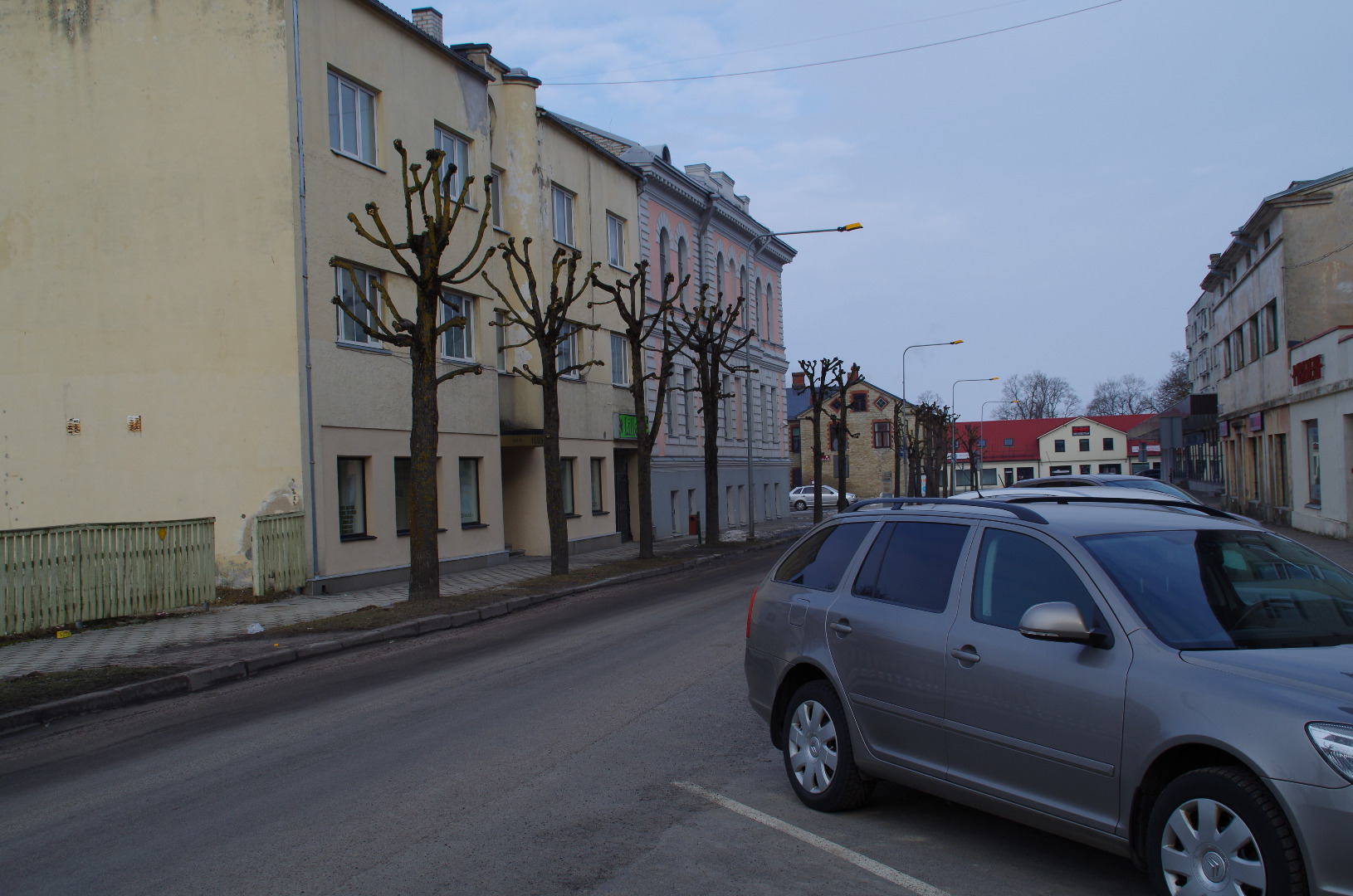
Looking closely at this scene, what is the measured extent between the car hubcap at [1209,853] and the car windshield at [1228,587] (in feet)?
2.07

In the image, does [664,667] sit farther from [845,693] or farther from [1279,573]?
[1279,573]

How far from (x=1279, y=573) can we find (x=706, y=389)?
24.4 m

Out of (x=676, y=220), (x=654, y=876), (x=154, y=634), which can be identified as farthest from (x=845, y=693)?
(x=676, y=220)

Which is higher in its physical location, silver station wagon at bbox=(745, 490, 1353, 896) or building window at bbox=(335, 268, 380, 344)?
building window at bbox=(335, 268, 380, 344)

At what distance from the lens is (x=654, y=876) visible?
176 inches

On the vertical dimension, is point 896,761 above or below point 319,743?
above

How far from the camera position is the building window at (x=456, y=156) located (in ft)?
73.3

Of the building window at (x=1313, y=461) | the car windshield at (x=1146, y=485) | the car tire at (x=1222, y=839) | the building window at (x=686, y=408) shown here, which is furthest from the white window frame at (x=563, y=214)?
the car tire at (x=1222, y=839)

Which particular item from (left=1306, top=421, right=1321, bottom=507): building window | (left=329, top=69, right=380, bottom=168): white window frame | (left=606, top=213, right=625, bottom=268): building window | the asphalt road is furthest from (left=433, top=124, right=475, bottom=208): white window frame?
(left=1306, top=421, right=1321, bottom=507): building window

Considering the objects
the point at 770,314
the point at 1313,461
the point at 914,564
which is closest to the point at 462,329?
the point at 914,564

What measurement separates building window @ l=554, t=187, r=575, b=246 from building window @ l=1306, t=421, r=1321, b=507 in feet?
66.2

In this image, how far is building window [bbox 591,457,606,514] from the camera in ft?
95.8

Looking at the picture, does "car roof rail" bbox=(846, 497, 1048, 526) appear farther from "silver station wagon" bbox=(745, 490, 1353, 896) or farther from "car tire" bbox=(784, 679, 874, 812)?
"car tire" bbox=(784, 679, 874, 812)

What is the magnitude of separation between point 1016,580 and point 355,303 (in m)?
17.1
